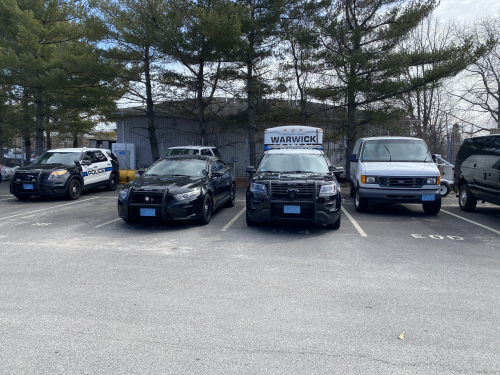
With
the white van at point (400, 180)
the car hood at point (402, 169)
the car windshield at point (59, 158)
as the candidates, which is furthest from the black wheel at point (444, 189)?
the car windshield at point (59, 158)

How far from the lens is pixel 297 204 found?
8.12 m

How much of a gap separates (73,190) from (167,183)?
6.00m

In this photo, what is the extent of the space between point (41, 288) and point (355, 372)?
3.97m

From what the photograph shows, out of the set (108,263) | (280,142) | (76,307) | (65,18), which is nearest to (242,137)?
(280,142)

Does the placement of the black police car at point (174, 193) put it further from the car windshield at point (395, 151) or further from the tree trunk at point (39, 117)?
the tree trunk at point (39, 117)

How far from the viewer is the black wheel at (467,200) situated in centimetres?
1139

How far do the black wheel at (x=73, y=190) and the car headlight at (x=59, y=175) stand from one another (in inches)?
12.3

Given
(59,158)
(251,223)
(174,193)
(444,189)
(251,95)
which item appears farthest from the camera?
(251,95)

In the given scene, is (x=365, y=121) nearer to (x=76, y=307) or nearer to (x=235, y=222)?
(x=235, y=222)

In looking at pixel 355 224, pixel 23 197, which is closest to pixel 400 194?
pixel 355 224

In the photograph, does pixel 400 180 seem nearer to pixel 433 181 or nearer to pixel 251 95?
pixel 433 181

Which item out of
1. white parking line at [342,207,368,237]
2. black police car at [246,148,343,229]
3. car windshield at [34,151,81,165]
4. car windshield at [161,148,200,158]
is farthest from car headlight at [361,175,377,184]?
car windshield at [34,151,81,165]

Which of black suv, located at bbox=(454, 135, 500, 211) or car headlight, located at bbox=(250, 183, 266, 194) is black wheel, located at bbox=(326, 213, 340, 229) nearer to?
car headlight, located at bbox=(250, 183, 266, 194)

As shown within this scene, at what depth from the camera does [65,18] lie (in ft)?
77.4
